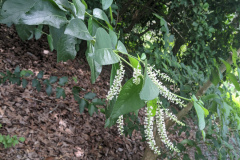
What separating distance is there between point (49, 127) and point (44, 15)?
218 centimetres

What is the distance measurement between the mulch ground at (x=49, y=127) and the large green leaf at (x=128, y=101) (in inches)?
72.8

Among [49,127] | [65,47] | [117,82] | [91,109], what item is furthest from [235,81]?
[49,127]

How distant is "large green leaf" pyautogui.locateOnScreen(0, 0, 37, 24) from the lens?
0.43 metres

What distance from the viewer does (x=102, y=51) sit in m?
0.42

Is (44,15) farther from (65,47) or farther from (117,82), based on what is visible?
(117,82)

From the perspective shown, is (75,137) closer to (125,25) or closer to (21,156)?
(21,156)

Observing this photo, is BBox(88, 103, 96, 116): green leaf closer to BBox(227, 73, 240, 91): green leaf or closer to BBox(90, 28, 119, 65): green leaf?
BBox(227, 73, 240, 91): green leaf

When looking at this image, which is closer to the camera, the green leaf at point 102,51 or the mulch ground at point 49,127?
the green leaf at point 102,51

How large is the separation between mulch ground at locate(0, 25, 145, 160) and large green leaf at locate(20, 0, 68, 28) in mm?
1858

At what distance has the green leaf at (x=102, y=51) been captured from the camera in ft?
1.31

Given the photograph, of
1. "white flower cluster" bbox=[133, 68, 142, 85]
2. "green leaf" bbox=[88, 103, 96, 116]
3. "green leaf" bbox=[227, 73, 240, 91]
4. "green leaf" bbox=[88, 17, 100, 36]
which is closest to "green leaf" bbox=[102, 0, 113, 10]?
"green leaf" bbox=[88, 17, 100, 36]

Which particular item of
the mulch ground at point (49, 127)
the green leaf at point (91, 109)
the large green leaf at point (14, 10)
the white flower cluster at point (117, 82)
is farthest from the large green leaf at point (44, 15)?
the mulch ground at point (49, 127)

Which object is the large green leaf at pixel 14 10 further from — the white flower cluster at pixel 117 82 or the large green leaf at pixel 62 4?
the white flower cluster at pixel 117 82

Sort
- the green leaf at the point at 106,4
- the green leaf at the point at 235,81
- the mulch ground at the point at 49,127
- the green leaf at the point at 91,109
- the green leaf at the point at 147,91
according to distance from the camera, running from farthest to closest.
A: the mulch ground at the point at 49,127 → the green leaf at the point at 91,109 → the green leaf at the point at 235,81 → the green leaf at the point at 106,4 → the green leaf at the point at 147,91
